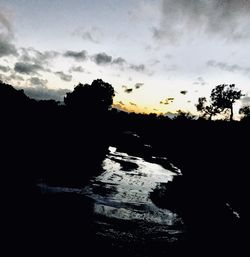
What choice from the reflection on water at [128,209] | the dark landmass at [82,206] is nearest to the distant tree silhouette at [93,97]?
the dark landmass at [82,206]

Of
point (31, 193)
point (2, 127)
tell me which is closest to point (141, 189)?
point (31, 193)

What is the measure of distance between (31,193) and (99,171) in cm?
820

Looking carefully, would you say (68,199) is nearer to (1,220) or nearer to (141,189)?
(1,220)

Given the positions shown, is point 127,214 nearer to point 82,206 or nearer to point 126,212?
point 126,212

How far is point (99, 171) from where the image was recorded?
19625 millimetres

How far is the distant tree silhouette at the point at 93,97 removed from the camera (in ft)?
299

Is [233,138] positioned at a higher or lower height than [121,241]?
higher

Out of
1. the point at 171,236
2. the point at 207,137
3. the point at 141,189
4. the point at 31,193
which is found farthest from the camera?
the point at 207,137

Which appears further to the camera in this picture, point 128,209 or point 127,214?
point 128,209

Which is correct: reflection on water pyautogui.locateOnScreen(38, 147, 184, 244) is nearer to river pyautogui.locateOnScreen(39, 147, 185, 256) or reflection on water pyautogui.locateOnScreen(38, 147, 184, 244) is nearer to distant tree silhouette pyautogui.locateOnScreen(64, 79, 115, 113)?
river pyautogui.locateOnScreen(39, 147, 185, 256)

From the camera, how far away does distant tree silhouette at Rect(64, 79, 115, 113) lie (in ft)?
299

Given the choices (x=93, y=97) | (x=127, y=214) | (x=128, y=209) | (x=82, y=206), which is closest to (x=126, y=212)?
(x=127, y=214)

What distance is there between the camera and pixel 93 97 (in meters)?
92.2

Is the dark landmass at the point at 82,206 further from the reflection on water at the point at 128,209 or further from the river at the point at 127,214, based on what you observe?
the reflection on water at the point at 128,209
